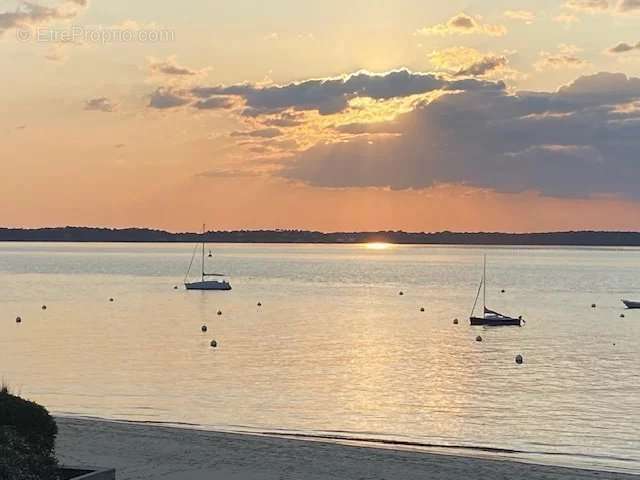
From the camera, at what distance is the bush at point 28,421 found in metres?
14.1

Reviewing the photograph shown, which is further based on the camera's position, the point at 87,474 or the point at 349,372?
the point at 349,372

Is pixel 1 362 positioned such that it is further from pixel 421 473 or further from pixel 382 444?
pixel 421 473

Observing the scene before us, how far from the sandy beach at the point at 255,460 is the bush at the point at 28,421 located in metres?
4.31

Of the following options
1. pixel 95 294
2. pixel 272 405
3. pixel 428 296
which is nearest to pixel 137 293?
pixel 95 294

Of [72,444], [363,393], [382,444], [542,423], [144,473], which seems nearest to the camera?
[144,473]

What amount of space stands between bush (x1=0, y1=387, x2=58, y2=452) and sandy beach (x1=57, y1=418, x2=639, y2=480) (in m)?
4.31

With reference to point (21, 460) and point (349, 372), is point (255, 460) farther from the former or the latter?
point (349, 372)

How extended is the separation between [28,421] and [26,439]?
0.37m

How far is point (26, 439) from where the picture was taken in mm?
14008

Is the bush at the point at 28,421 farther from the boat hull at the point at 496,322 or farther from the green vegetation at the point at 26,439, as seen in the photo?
the boat hull at the point at 496,322

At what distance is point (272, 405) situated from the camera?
36.7 metres

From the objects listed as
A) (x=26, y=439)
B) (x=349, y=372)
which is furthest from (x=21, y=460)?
(x=349, y=372)

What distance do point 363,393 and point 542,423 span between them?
9.76 m

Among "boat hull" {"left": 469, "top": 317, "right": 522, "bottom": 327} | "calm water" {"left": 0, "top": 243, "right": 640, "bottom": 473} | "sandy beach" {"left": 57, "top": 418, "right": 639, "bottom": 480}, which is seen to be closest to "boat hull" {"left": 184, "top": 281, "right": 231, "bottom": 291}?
"calm water" {"left": 0, "top": 243, "right": 640, "bottom": 473}
